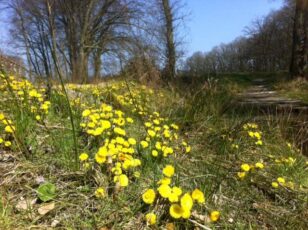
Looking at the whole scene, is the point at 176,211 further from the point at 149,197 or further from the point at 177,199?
the point at 149,197

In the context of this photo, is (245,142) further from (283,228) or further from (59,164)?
(59,164)

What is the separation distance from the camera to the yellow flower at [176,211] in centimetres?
141

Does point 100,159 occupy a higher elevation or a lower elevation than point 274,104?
higher

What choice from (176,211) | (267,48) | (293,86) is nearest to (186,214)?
(176,211)

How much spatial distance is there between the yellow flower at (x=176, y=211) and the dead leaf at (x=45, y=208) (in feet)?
2.12

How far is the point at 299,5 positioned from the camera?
9.34m

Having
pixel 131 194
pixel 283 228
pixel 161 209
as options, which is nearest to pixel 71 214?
pixel 131 194

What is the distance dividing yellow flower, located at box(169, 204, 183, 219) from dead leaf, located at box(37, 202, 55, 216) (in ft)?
2.12

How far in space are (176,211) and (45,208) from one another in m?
0.70

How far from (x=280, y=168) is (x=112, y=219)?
55.7 inches

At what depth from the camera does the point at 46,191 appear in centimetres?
172

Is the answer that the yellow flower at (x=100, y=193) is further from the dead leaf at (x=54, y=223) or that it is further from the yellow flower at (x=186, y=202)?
the yellow flower at (x=186, y=202)

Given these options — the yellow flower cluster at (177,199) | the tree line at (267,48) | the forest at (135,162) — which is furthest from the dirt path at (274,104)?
the tree line at (267,48)

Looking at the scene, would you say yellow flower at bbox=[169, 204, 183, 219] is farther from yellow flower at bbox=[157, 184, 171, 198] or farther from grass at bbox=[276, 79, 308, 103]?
grass at bbox=[276, 79, 308, 103]
